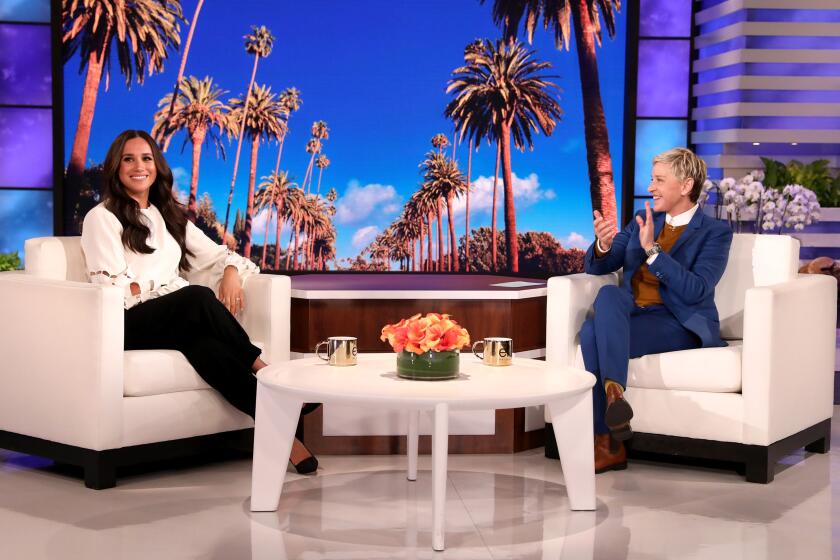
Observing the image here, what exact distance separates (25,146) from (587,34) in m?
3.46

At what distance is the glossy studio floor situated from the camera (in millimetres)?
3025

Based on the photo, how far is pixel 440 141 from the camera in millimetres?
6594

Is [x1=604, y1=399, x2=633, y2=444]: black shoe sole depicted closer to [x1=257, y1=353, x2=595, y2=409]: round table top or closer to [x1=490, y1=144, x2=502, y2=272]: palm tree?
[x1=257, y1=353, x2=595, y2=409]: round table top

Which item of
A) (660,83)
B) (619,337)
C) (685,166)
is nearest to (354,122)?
(660,83)

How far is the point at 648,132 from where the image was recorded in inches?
258

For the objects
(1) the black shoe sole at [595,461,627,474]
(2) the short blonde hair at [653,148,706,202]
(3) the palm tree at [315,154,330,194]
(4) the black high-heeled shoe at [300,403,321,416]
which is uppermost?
(3) the palm tree at [315,154,330,194]

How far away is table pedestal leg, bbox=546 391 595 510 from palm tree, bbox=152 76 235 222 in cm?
374

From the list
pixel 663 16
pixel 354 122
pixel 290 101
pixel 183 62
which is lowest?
pixel 354 122

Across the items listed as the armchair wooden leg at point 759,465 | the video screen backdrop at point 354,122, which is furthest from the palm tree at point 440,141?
the armchair wooden leg at point 759,465

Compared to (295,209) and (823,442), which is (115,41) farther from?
(823,442)

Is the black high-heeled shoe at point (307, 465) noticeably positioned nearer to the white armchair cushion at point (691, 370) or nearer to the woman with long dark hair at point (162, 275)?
the woman with long dark hair at point (162, 275)

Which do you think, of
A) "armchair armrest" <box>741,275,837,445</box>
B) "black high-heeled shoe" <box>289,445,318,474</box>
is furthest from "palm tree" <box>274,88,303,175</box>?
"armchair armrest" <box>741,275,837,445</box>

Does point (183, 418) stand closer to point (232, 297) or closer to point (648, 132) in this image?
point (232, 297)

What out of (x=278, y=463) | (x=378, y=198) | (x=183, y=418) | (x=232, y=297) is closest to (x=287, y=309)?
(x=232, y=297)
